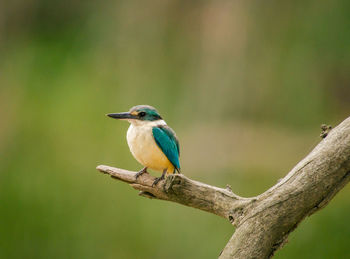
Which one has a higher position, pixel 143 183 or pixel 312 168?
pixel 312 168

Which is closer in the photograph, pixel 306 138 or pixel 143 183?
pixel 143 183

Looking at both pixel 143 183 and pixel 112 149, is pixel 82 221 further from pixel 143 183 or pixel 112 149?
pixel 143 183

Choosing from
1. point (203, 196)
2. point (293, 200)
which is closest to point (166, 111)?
point (203, 196)

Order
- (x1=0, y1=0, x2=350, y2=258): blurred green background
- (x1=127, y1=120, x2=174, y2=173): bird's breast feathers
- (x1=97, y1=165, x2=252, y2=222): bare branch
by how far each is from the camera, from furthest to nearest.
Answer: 1. (x1=0, y1=0, x2=350, y2=258): blurred green background
2. (x1=127, y1=120, x2=174, y2=173): bird's breast feathers
3. (x1=97, y1=165, x2=252, y2=222): bare branch

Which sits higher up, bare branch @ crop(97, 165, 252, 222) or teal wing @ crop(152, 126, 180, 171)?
teal wing @ crop(152, 126, 180, 171)

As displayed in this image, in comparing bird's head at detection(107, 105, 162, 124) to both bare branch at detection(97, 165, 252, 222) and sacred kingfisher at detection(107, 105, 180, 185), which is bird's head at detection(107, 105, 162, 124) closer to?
sacred kingfisher at detection(107, 105, 180, 185)

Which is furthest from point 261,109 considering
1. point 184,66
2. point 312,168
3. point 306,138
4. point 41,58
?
point 312,168

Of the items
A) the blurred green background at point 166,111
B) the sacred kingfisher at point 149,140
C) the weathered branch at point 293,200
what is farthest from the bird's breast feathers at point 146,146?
the blurred green background at point 166,111

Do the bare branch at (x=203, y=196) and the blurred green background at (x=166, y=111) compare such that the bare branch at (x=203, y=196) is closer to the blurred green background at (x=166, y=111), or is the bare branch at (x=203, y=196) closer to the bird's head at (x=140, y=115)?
the bird's head at (x=140, y=115)

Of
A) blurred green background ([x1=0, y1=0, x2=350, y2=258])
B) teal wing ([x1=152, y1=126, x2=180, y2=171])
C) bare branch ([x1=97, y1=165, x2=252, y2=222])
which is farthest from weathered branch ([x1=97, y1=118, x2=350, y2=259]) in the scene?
blurred green background ([x1=0, y1=0, x2=350, y2=258])

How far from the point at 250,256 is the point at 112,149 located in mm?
2959

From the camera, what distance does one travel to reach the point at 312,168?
1.77 metres

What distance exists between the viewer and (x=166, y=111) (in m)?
4.57

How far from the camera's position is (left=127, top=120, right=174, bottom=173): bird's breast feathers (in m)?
2.33
